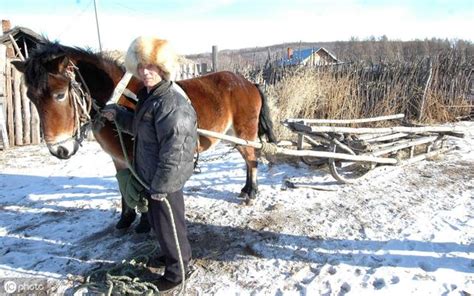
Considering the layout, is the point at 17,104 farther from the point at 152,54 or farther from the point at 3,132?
the point at 152,54

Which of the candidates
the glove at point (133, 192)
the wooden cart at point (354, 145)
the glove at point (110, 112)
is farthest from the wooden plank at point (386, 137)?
the glove at point (110, 112)

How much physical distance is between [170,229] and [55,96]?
4.69 feet

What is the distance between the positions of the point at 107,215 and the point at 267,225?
1.99 metres

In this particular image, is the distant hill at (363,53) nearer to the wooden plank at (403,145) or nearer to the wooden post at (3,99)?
the wooden plank at (403,145)

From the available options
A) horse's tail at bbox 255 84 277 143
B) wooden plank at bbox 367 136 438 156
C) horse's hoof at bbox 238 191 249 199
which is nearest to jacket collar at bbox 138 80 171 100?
horse's tail at bbox 255 84 277 143

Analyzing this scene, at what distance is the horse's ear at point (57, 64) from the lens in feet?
9.00

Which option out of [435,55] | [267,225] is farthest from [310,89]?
[267,225]

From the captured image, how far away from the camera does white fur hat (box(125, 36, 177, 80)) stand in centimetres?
229

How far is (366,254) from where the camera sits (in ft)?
10.6

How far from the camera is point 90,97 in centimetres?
305

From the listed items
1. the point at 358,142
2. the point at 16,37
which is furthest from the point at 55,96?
the point at 16,37

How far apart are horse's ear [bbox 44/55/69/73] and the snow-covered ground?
1.77 metres

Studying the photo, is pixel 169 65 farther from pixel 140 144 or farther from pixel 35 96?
pixel 35 96

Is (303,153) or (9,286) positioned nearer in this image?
(9,286)
